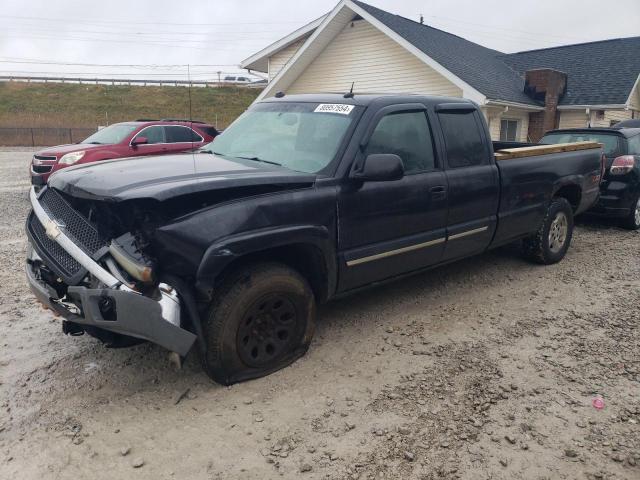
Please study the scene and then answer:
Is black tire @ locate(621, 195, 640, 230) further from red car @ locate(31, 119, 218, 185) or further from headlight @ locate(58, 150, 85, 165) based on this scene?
headlight @ locate(58, 150, 85, 165)

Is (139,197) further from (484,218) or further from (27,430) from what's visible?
(484,218)

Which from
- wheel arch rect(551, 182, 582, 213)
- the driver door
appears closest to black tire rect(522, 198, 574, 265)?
wheel arch rect(551, 182, 582, 213)

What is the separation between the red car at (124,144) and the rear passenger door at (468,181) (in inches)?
222

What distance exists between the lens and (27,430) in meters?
2.93

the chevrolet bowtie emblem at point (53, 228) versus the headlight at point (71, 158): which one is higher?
the chevrolet bowtie emblem at point (53, 228)

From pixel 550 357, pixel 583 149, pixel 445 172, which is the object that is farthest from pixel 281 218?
pixel 583 149

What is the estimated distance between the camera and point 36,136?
117ft

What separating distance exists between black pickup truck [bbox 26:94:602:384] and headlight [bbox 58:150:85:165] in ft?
21.8

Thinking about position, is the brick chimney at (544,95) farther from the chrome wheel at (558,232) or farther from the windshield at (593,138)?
the chrome wheel at (558,232)

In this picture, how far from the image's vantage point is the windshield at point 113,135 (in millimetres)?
10938

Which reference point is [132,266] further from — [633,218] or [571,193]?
[633,218]

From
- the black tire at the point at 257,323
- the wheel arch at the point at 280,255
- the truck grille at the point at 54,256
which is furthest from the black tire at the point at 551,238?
the truck grille at the point at 54,256

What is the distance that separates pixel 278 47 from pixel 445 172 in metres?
14.5

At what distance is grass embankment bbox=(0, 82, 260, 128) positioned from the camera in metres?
45.3
